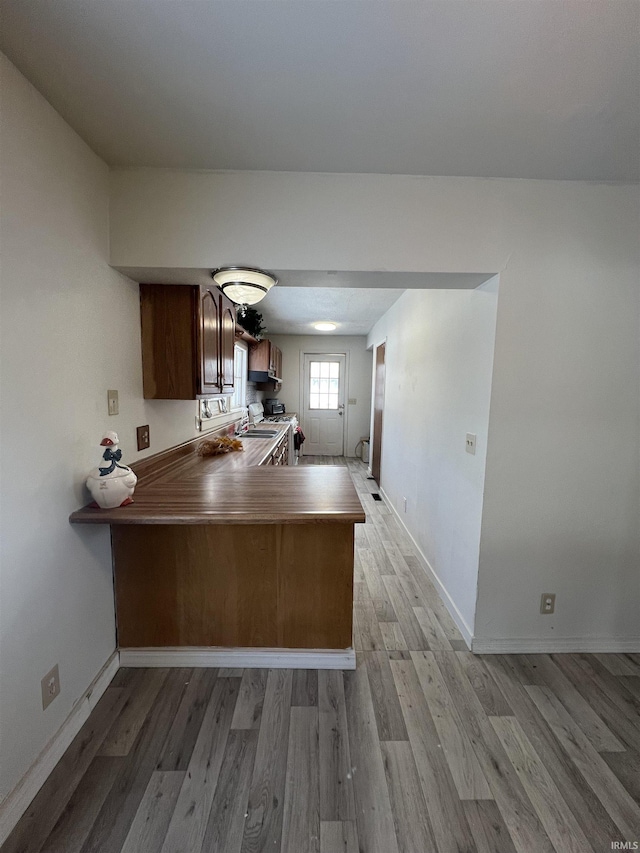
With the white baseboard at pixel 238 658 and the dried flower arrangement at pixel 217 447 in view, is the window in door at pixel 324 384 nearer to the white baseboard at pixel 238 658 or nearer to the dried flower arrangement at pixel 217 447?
the dried flower arrangement at pixel 217 447

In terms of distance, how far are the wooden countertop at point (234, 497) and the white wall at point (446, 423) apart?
757mm

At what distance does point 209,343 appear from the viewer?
201cm

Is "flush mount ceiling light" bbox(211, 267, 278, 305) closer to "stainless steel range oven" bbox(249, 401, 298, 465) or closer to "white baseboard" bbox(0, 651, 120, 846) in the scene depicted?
"white baseboard" bbox(0, 651, 120, 846)

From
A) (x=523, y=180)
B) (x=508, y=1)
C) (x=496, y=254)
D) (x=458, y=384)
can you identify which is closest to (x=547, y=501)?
(x=458, y=384)

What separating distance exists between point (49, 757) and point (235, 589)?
2.68 feet

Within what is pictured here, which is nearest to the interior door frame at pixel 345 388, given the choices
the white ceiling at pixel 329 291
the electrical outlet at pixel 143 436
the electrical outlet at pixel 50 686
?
the white ceiling at pixel 329 291

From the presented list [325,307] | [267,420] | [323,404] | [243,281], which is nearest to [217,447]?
[243,281]

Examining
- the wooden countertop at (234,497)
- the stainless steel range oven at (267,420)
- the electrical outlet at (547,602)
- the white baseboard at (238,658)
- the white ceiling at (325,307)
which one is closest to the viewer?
the wooden countertop at (234,497)

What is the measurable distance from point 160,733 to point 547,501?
2064 mm

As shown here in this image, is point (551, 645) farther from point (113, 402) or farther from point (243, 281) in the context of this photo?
point (113, 402)

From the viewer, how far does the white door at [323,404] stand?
645 cm

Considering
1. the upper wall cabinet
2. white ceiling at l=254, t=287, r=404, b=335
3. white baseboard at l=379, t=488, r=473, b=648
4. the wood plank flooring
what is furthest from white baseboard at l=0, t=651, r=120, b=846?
white ceiling at l=254, t=287, r=404, b=335

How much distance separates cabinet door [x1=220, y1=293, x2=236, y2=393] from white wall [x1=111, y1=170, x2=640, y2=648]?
729 mm

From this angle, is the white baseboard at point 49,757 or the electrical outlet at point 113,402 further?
the electrical outlet at point 113,402
